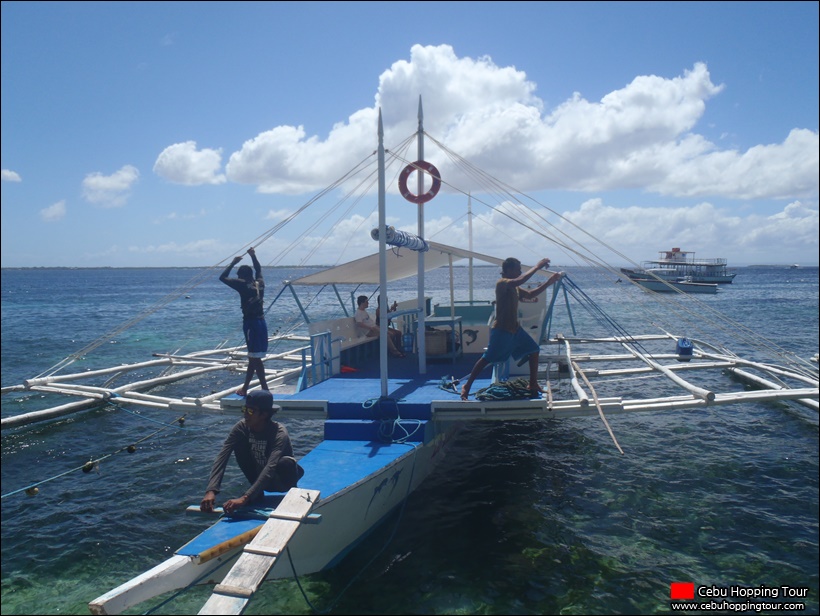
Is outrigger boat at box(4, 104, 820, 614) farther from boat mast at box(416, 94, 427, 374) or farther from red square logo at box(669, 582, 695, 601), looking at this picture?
red square logo at box(669, 582, 695, 601)

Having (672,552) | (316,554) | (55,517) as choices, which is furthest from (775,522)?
(55,517)

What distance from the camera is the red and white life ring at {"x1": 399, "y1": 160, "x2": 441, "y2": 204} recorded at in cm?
1145

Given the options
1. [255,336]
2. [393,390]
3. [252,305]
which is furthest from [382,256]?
[255,336]

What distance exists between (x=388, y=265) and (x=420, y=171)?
348cm

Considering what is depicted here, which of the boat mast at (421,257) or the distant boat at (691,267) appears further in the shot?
the distant boat at (691,267)

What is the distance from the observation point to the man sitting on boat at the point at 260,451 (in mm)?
6000

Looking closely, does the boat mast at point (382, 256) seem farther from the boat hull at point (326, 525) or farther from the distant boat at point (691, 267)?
the distant boat at point (691, 267)

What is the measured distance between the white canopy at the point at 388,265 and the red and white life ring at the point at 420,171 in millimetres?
989


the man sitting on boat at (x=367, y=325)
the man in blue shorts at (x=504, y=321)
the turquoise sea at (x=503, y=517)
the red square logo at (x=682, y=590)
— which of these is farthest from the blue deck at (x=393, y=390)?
the red square logo at (x=682, y=590)

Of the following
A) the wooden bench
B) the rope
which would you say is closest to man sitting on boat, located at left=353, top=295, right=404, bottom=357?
the wooden bench

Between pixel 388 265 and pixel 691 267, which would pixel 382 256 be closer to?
pixel 388 265

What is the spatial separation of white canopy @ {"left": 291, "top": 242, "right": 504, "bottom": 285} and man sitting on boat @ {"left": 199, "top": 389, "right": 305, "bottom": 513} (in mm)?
6568

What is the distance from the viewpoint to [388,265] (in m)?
14.4

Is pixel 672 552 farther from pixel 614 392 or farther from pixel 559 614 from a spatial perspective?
pixel 614 392
